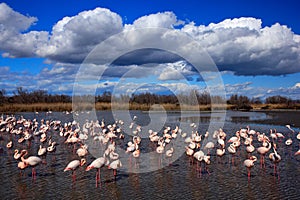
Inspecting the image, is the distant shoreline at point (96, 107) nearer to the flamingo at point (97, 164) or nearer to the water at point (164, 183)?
the water at point (164, 183)

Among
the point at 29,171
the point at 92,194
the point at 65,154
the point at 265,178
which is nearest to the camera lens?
the point at 92,194

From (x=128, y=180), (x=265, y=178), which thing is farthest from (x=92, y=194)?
(x=265, y=178)

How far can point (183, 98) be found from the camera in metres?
62.2

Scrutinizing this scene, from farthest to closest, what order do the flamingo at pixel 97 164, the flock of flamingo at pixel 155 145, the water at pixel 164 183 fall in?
the flock of flamingo at pixel 155 145
the flamingo at pixel 97 164
the water at pixel 164 183

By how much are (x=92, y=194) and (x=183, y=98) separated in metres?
54.3

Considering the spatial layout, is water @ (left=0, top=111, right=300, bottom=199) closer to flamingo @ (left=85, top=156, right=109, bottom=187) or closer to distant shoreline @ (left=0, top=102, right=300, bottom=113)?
flamingo @ (left=85, top=156, right=109, bottom=187)

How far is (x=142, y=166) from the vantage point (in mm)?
11727

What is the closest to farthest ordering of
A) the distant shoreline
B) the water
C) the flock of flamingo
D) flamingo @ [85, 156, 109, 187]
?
the water → flamingo @ [85, 156, 109, 187] → the flock of flamingo → the distant shoreline

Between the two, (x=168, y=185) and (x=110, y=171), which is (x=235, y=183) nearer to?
(x=168, y=185)

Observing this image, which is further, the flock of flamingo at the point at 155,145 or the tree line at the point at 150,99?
the tree line at the point at 150,99

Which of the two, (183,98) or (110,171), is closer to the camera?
(110,171)

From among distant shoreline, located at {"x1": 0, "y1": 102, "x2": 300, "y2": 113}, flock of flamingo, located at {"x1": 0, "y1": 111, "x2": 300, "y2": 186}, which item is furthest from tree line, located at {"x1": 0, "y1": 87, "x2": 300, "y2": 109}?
flock of flamingo, located at {"x1": 0, "y1": 111, "x2": 300, "y2": 186}

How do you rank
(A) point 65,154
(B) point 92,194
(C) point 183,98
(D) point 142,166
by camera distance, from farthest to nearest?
(C) point 183,98 → (A) point 65,154 → (D) point 142,166 → (B) point 92,194

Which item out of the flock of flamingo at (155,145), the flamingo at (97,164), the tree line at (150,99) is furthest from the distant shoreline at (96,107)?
the flamingo at (97,164)
